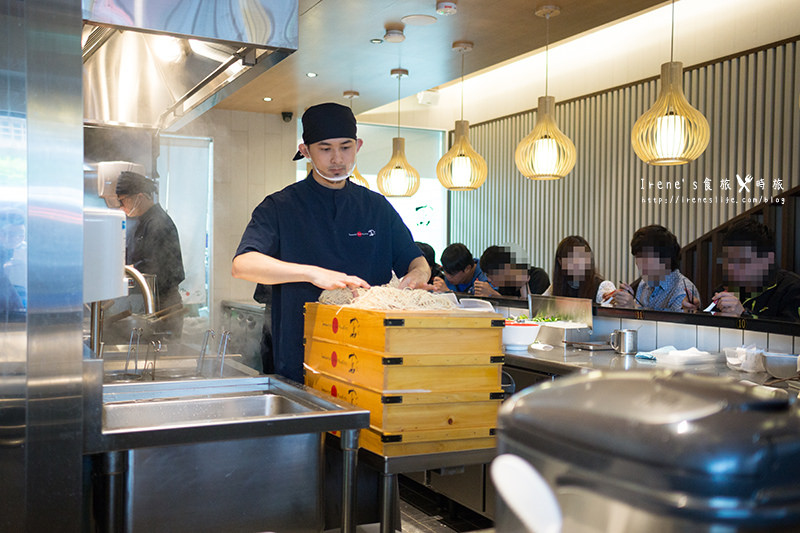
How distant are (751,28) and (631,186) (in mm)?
1719

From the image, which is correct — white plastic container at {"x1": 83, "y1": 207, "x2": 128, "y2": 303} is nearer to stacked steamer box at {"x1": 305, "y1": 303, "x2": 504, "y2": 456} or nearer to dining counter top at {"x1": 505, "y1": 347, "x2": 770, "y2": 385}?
stacked steamer box at {"x1": 305, "y1": 303, "x2": 504, "y2": 456}

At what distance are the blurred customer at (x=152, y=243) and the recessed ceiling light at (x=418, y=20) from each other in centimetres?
207

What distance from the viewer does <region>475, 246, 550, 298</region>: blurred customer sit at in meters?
6.00

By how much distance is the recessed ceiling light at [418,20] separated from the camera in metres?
4.82

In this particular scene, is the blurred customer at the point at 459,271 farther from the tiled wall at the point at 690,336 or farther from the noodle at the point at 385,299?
the noodle at the point at 385,299

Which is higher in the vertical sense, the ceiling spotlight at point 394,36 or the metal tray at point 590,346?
the ceiling spotlight at point 394,36

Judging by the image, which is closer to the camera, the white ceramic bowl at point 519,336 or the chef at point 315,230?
the chef at point 315,230

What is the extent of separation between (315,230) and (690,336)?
87.0 inches

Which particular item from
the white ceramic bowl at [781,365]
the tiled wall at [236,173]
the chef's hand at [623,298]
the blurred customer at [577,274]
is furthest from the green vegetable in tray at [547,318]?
the tiled wall at [236,173]

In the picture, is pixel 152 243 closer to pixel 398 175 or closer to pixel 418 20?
pixel 418 20

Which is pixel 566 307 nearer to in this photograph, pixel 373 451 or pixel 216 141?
pixel 373 451

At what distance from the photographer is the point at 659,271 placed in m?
4.84

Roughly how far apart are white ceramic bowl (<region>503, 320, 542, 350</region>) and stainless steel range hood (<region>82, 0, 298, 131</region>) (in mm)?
2039

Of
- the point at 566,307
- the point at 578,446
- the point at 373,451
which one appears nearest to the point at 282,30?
the point at 373,451
